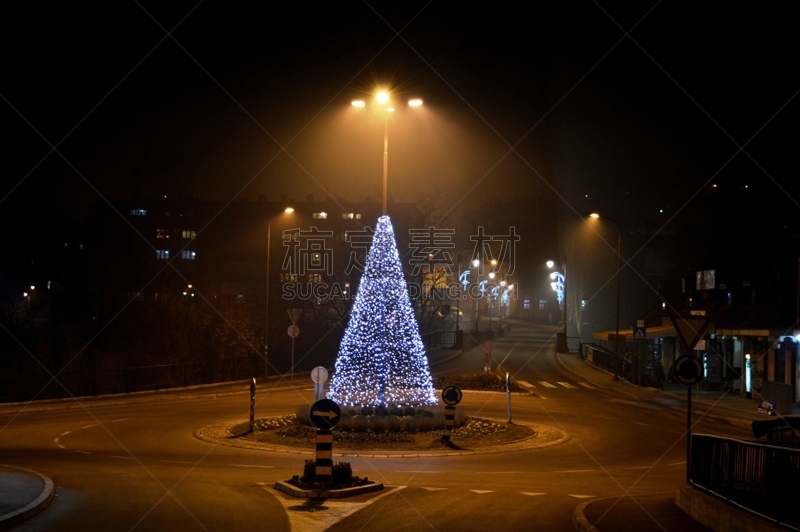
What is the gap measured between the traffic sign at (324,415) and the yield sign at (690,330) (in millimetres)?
5474

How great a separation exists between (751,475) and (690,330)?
344 centimetres

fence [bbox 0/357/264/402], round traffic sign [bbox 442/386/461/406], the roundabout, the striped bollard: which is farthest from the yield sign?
fence [bbox 0/357/264/402]

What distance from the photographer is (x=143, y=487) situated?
14484 millimetres

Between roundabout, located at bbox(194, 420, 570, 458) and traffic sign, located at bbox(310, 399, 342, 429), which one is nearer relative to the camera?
traffic sign, located at bbox(310, 399, 342, 429)

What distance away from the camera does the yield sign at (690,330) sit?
13.9m

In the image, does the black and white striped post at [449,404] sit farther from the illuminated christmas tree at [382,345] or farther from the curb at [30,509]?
the curb at [30,509]

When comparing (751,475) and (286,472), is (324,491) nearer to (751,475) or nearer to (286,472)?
(286,472)

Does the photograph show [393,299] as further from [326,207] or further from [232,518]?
[326,207]

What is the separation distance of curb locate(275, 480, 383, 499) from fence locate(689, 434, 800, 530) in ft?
16.2

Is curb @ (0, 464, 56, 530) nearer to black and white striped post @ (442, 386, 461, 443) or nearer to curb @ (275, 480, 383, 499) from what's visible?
curb @ (275, 480, 383, 499)

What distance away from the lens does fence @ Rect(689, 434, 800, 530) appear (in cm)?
984

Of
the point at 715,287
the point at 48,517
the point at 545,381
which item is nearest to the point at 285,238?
the point at 545,381

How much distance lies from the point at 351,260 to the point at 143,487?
43.6 m

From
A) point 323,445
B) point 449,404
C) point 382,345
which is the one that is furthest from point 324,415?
point 382,345
